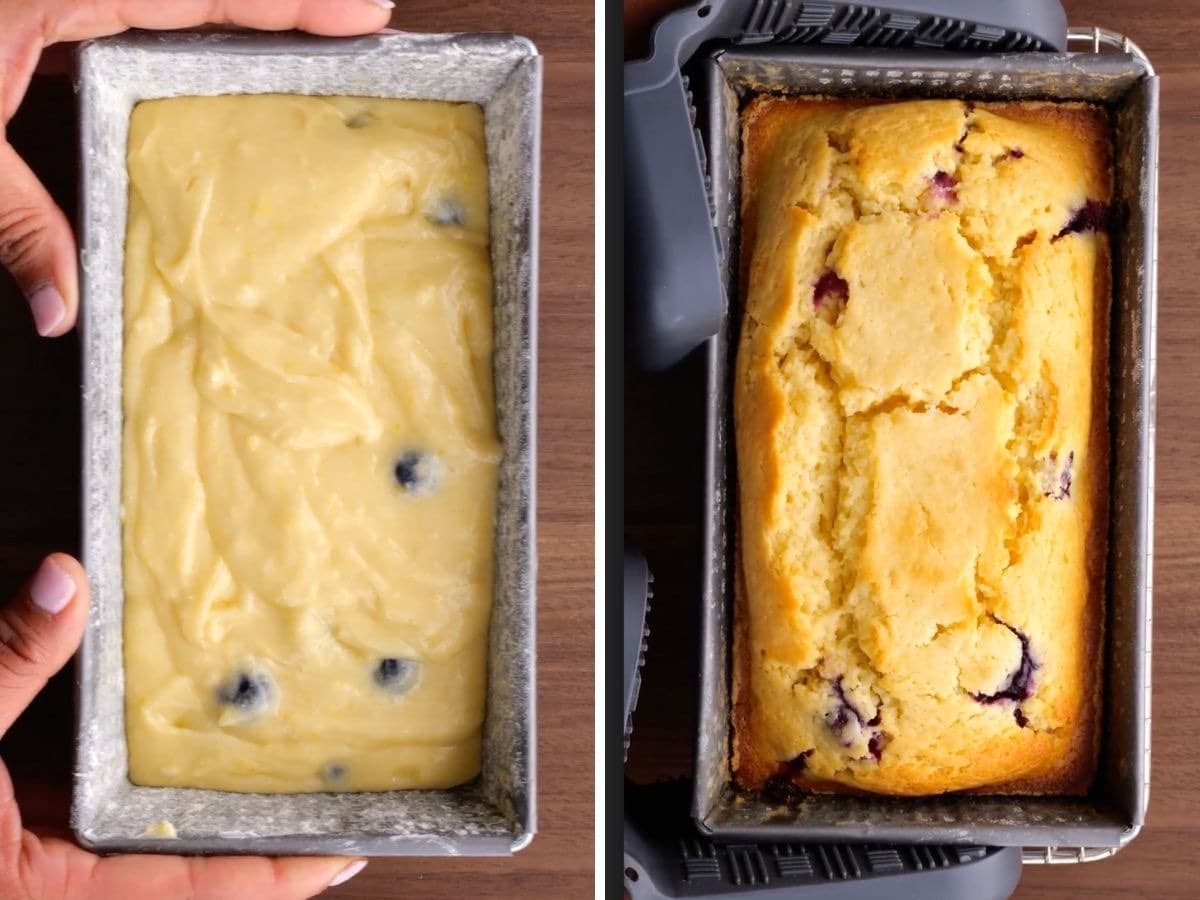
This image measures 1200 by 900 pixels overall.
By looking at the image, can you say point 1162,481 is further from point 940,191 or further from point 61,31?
point 61,31

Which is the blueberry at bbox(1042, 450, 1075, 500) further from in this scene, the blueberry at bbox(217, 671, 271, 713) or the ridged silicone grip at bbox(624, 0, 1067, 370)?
the blueberry at bbox(217, 671, 271, 713)

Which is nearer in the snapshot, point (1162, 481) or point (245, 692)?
point (245, 692)

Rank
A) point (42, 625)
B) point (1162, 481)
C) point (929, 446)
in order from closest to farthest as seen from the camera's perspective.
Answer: point (42, 625) < point (929, 446) < point (1162, 481)

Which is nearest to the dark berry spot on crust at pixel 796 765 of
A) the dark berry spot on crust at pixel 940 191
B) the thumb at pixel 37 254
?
the dark berry spot on crust at pixel 940 191

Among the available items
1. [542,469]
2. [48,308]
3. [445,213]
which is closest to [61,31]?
[48,308]

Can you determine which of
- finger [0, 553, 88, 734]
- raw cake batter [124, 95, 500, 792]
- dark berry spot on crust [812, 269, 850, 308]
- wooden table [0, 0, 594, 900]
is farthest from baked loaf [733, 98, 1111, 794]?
finger [0, 553, 88, 734]

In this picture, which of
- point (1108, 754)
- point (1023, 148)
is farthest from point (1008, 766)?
point (1023, 148)

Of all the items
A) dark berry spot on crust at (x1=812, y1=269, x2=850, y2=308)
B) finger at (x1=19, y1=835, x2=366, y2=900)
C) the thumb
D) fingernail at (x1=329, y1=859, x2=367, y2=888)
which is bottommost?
fingernail at (x1=329, y1=859, x2=367, y2=888)
